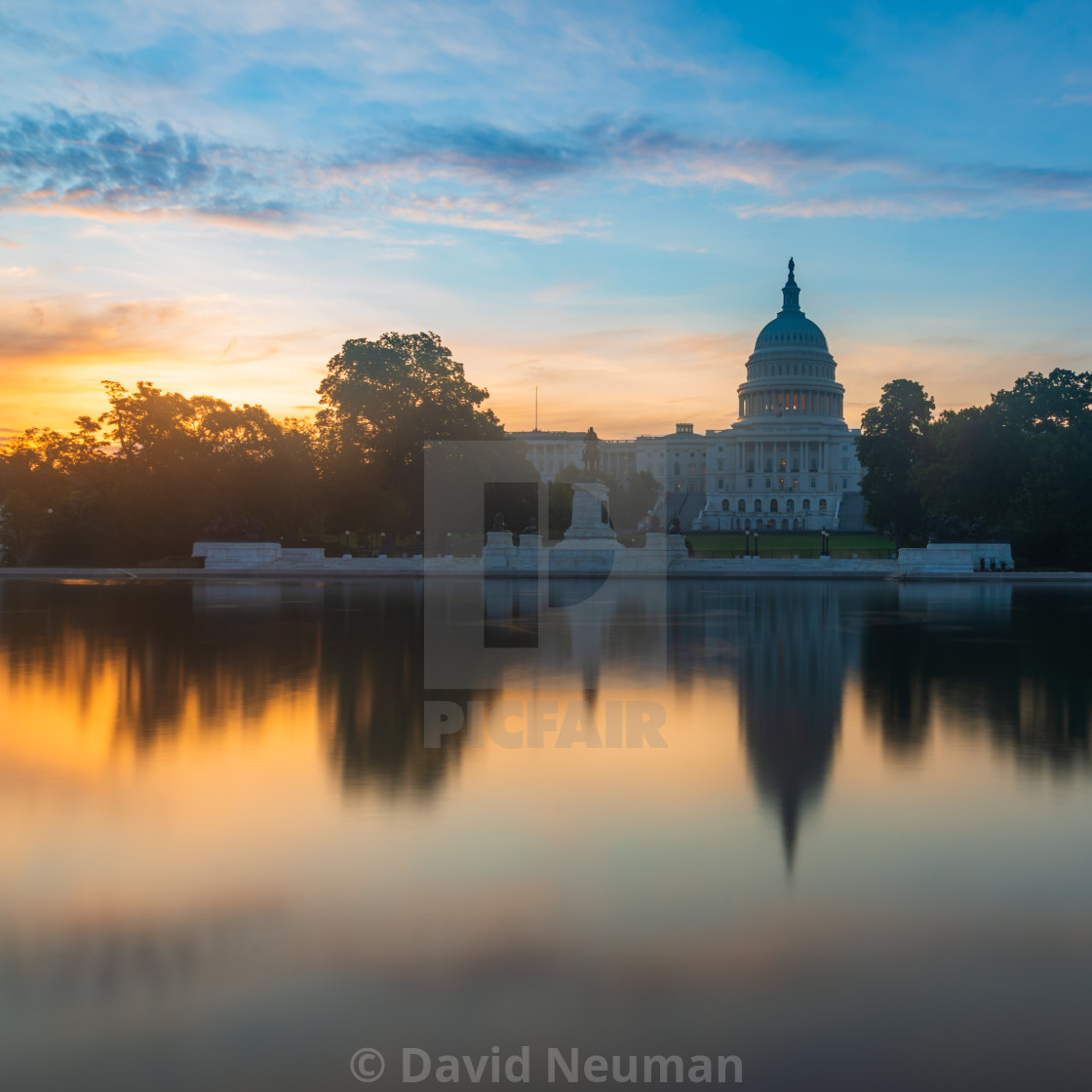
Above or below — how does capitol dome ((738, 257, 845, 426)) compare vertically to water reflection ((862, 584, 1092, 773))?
above

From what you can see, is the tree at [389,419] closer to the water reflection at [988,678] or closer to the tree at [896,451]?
the tree at [896,451]

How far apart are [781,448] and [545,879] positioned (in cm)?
15755

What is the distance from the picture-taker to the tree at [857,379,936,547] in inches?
2795

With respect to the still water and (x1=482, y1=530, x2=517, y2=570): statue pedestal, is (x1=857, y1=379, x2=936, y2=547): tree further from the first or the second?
the still water

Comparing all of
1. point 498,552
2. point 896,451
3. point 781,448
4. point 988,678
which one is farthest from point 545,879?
point 781,448

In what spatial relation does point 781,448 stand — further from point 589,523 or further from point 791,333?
point 589,523

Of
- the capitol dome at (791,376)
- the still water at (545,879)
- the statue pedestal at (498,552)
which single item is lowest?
the still water at (545,879)

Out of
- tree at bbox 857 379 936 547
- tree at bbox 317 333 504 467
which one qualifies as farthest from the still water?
tree at bbox 857 379 936 547

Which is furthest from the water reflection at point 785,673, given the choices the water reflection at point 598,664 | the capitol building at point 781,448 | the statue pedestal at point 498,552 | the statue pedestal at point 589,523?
the capitol building at point 781,448

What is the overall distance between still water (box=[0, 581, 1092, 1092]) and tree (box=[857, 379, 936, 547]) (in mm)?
57895

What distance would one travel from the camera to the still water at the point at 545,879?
4.95 meters

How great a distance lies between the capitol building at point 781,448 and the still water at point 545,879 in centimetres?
13647

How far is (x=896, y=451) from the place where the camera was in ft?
236

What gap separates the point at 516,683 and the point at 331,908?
9281 millimetres
